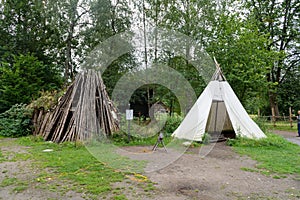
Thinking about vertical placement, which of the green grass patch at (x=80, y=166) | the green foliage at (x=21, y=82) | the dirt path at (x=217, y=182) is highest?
the green foliage at (x=21, y=82)

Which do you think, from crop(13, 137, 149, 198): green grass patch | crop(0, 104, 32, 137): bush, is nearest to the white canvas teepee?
crop(13, 137, 149, 198): green grass patch

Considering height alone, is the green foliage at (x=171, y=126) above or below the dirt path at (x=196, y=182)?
above

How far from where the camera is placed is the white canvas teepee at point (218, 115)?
8.00 meters

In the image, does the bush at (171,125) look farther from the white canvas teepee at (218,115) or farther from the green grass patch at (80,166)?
the green grass patch at (80,166)

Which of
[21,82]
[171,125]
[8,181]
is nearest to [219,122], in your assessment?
[171,125]

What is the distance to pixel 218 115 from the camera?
9.32 m

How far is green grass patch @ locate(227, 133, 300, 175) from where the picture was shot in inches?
192

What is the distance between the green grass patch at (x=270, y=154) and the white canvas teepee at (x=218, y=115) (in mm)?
399

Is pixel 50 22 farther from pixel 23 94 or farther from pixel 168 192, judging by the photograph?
pixel 168 192

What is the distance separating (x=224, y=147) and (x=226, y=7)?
39.4 ft

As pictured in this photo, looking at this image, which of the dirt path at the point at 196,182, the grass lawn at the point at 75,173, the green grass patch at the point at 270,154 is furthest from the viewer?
the green grass patch at the point at 270,154

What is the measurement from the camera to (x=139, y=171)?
4.64m

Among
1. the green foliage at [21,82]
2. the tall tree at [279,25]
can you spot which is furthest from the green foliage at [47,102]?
the tall tree at [279,25]

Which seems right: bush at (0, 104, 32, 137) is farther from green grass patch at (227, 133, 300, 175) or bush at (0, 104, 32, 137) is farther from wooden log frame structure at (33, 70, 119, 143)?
green grass patch at (227, 133, 300, 175)
